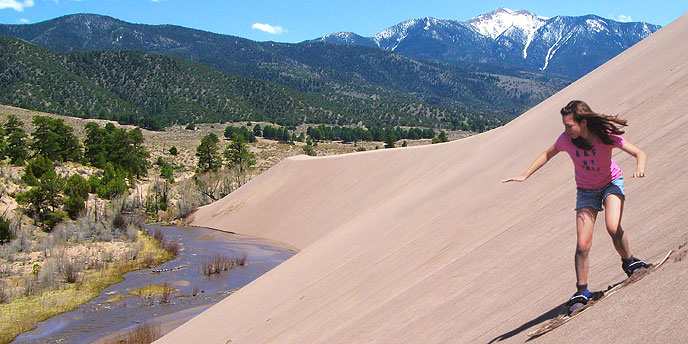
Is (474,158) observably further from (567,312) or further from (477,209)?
(567,312)

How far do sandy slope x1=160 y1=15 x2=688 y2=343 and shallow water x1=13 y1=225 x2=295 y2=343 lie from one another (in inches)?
175

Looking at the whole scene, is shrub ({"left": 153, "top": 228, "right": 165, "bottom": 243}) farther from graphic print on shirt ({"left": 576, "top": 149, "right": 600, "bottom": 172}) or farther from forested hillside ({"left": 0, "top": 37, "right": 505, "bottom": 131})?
forested hillside ({"left": 0, "top": 37, "right": 505, "bottom": 131})

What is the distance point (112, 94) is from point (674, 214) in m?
148

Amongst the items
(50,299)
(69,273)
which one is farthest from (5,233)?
(50,299)

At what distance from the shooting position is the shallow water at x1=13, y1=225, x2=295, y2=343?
16.7m

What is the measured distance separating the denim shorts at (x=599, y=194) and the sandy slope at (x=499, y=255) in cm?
71

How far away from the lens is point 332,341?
7.86 m

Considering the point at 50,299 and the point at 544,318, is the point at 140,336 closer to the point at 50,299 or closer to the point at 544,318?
the point at 50,299

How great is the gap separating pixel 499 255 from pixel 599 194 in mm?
3035

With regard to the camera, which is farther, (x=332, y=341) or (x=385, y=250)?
(x=385, y=250)

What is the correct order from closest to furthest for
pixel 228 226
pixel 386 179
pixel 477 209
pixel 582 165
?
1. pixel 582 165
2. pixel 477 209
3. pixel 386 179
4. pixel 228 226

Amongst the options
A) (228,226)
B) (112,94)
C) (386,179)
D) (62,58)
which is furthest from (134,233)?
(62,58)

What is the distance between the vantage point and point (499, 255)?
26.6 ft

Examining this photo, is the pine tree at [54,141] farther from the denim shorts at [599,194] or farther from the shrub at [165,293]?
the denim shorts at [599,194]
